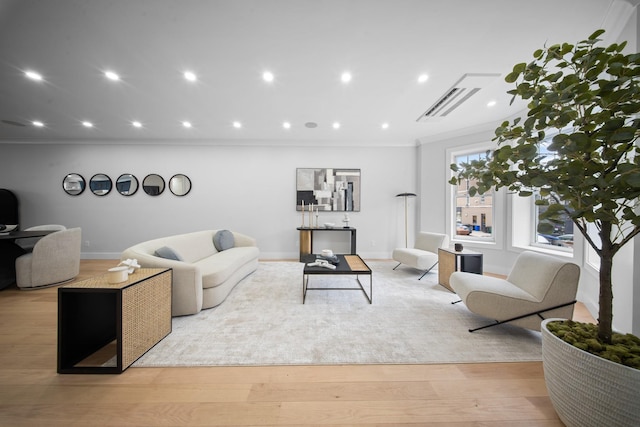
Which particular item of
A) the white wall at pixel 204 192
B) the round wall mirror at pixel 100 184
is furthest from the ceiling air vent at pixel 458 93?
the round wall mirror at pixel 100 184

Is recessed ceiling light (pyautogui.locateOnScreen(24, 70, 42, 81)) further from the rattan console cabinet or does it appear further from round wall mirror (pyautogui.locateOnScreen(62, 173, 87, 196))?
round wall mirror (pyautogui.locateOnScreen(62, 173, 87, 196))

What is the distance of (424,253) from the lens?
12.9ft

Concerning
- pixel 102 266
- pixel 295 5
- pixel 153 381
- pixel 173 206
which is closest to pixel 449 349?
pixel 153 381

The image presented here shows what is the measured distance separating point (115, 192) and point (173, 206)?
1.36 metres

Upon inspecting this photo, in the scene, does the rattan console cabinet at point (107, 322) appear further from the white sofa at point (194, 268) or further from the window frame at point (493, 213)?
the window frame at point (493, 213)

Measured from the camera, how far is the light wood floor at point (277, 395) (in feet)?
4.25

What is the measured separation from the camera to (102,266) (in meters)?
4.66

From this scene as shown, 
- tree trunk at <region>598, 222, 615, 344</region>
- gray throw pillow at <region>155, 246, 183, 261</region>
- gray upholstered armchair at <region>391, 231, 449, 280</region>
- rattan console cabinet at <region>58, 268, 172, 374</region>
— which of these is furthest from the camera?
gray upholstered armchair at <region>391, 231, 449, 280</region>

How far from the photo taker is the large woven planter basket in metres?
1.02

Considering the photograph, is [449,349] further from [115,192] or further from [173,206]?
[115,192]

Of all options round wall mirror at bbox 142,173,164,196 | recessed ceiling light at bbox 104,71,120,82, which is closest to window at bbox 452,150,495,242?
recessed ceiling light at bbox 104,71,120,82

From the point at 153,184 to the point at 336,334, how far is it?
5.44 meters

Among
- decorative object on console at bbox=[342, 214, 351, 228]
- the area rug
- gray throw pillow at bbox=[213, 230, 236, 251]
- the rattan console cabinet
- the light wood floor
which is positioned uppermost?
decorative object on console at bbox=[342, 214, 351, 228]

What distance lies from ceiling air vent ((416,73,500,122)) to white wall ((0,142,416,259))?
5.60ft
